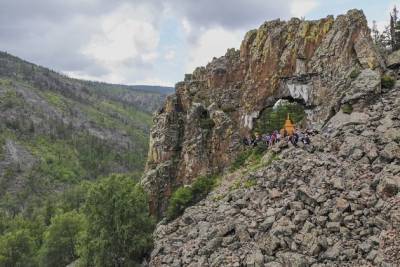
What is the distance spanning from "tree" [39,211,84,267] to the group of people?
33.0 metres

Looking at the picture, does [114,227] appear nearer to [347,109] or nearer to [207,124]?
[207,124]

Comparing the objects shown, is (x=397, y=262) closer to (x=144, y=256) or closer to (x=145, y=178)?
(x=144, y=256)

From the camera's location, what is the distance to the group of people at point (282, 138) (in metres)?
37.6

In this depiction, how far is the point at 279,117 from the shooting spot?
51688 mm

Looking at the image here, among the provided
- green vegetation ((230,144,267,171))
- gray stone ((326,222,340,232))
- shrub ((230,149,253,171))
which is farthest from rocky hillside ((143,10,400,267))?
shrub ((230,149,253,171))

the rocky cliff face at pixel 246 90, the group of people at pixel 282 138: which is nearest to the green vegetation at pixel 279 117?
the rocky cliff face at pixel 246 90

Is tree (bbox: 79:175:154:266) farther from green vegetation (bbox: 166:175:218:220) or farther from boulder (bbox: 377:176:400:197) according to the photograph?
boulder (bbox: 377:176:400:197)

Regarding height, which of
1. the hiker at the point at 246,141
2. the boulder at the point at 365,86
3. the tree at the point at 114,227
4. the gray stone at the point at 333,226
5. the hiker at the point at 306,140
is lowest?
the tree at the point at 114,227

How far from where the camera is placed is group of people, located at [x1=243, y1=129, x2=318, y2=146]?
1479 inches

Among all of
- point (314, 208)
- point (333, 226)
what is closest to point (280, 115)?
point (314, 208)

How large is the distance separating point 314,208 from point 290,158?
329 inches

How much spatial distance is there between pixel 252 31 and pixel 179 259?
33.6 meters

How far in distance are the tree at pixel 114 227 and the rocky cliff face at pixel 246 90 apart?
41.3ft

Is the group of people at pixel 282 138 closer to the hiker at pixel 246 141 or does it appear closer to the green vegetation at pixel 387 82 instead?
the hiker at pixel 246 141
